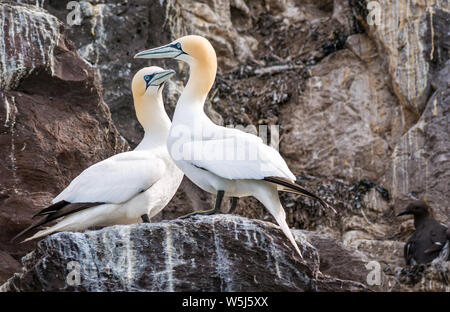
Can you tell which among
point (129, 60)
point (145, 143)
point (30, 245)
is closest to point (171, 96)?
point (129, 60)

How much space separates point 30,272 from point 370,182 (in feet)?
20.5

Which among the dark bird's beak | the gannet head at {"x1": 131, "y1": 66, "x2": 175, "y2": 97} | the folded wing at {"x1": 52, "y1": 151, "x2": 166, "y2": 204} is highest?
the gannet head at {"x1": 131, "y1": 66, "x2": 175, "y2": 97}

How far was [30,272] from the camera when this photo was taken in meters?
7.75

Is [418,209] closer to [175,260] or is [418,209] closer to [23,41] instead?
[175,260]

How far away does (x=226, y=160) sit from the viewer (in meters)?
8.58

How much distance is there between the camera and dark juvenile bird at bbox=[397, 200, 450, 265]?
11.0 meters

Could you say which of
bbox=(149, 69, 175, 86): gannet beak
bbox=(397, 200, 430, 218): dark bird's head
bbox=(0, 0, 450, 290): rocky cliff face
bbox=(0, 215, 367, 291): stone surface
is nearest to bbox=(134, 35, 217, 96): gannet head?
bbox=(149, 69, 175, 86): gannet beak

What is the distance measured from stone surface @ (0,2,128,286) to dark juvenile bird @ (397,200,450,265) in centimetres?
324

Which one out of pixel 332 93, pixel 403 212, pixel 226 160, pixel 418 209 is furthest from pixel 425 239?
pixel 226 160

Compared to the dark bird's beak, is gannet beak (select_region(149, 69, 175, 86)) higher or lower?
higher

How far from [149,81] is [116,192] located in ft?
5.41

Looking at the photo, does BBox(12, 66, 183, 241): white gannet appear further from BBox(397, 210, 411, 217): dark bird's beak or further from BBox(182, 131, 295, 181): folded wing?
BBox(397, 210, 411, 217): dark bird's beak

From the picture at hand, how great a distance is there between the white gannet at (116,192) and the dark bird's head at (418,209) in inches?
125
